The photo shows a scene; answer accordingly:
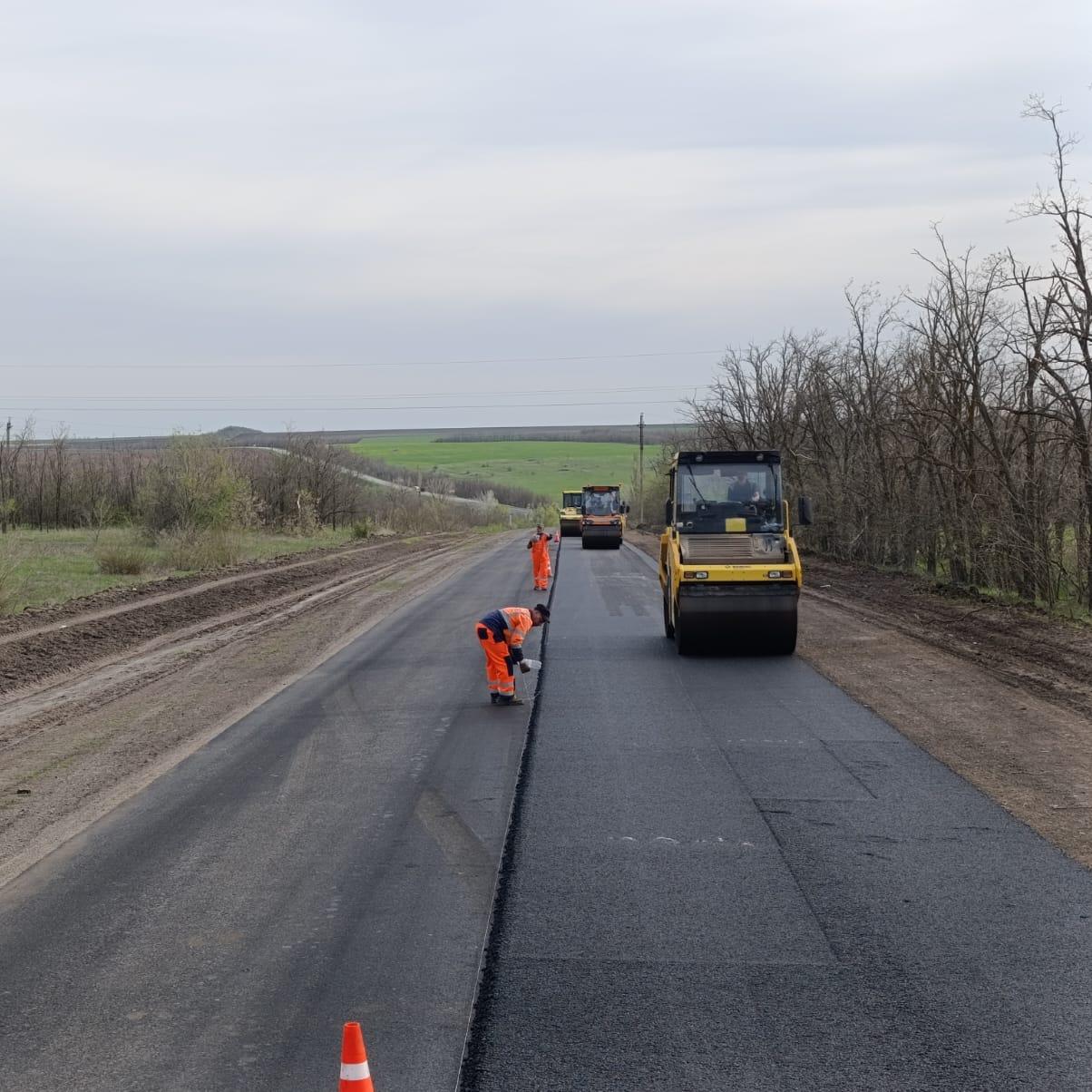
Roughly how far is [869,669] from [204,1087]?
462 inches

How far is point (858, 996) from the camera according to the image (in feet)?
17.8

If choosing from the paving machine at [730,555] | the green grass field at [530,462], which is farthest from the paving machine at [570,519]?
the green grass field at [530,462]

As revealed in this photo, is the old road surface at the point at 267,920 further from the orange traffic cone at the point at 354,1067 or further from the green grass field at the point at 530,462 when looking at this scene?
the green grass field at the point at 530,462

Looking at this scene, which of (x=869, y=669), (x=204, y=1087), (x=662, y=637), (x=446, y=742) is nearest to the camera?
(x=204, y=1087)

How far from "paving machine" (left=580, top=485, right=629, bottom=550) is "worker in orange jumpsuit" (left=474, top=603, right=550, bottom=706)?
111 ft

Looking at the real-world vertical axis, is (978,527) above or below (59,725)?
above

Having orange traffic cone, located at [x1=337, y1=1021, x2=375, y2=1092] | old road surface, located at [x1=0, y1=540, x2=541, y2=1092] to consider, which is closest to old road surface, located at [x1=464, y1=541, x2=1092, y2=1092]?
old road surface, located at [x1=0, y1=540, x2=541, y2=1092]

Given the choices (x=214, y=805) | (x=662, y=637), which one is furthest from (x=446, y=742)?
(x=662, y=637)

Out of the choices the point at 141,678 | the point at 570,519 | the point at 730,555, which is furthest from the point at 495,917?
the point at 570,519

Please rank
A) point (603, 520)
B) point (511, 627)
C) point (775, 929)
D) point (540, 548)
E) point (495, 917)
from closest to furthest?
point (775, 929)
point (495, 917)
point (511, 627)
point (540, 548)
point (603, 520)

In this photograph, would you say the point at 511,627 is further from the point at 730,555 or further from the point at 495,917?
the point at 495,917

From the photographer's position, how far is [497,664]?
41.7 feet

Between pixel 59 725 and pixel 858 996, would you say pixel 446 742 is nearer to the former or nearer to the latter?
pixel 59 725

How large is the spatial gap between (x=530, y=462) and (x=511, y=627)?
157021mm
